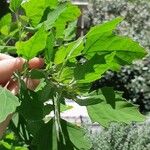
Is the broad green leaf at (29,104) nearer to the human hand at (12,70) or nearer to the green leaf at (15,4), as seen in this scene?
the human hand at (12,70)

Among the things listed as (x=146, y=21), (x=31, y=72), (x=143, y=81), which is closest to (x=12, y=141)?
(x=31, y=72)

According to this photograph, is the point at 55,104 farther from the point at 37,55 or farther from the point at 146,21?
the point at 146,21

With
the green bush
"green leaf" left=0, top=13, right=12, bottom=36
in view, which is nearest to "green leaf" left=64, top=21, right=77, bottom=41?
"green leaf" left=0, top=13, right=12, bottom=36

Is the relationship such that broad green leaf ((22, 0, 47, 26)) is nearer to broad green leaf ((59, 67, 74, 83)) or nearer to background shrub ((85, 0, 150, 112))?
broad green leaf ((59, 67, 74, 83))

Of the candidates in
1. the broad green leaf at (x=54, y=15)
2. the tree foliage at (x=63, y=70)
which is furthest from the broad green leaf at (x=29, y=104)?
the broad green leaf at (x=54, y=15)

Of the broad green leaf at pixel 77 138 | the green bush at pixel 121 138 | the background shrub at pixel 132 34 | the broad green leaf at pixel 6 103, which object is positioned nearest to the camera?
the broad green leaf at pixel 6 103
